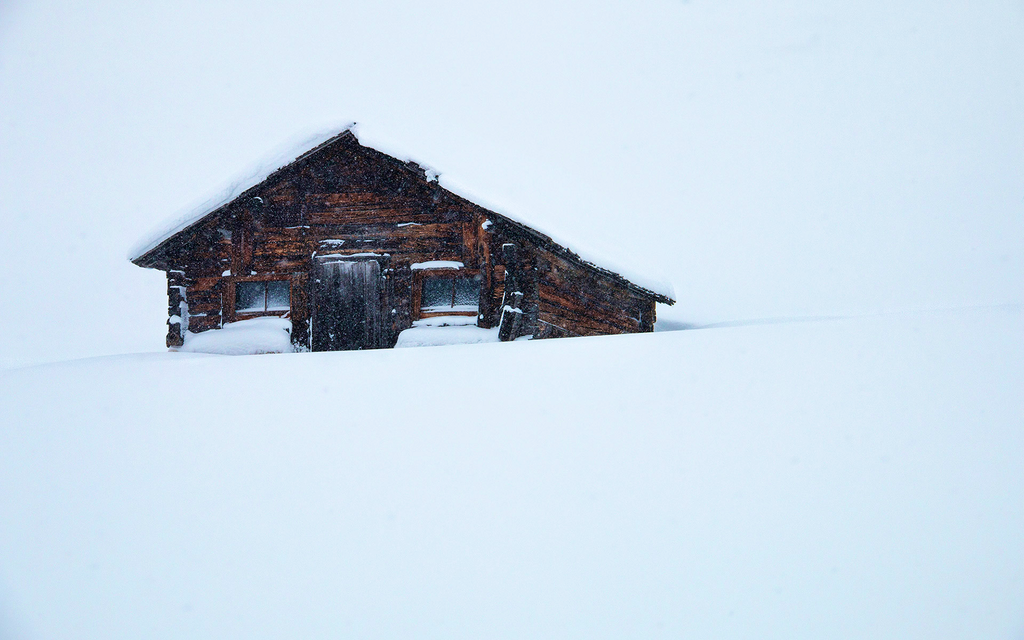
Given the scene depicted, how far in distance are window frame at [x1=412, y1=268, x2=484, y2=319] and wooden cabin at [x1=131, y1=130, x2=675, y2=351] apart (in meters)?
0.02

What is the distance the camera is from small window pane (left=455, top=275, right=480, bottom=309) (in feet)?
35.0

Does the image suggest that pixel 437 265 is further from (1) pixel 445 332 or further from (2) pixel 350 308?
(2) pixel 350 308

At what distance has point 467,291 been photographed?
1072cm

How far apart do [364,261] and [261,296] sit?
2.04 m

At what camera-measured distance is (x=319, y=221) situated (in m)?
10.8

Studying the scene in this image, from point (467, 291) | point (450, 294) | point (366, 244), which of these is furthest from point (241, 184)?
point (467, 291)

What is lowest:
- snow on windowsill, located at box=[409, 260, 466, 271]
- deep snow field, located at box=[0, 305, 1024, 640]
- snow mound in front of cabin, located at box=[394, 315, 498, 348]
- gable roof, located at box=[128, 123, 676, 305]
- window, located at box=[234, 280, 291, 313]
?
deep snow field, located at box=[0, 305, 1024, 640]

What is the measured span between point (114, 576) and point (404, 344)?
20.8 ft

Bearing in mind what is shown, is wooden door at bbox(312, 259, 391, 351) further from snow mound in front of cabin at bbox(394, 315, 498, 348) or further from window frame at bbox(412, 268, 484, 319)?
window frame at bbox(412, 268, 484, 319)

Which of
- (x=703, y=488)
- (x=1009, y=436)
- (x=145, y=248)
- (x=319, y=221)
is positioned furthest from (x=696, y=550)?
(x=145, y=248)

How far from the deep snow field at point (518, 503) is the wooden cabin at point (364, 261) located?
3.08 m

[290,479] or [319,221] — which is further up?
[319,221]

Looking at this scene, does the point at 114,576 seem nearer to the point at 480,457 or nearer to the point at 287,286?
the point at 480,457

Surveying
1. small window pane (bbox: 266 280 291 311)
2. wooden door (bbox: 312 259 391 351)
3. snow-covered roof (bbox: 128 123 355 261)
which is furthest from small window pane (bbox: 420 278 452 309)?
snow-covered roof (bbox: 128 123 355 261)
